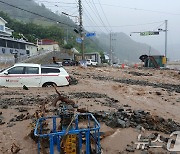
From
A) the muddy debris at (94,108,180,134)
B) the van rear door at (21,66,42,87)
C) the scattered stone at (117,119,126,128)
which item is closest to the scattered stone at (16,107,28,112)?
the muddy debris at (94,108,180,134)

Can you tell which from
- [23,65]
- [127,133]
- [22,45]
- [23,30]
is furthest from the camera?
[23,30]

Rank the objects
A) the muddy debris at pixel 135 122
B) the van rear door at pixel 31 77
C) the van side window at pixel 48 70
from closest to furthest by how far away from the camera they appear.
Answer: the muddy debris at pixel 135 122
the van rear door at pixel 31 77
the van side window at pixel 48 70

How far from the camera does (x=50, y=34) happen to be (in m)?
82.2

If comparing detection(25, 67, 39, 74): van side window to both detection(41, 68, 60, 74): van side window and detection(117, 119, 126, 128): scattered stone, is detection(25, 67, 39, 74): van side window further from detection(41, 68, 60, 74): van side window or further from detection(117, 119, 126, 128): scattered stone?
detection(117, 119, 126, 128): scattered stone

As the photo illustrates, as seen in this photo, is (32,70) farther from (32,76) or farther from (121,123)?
(121,123)

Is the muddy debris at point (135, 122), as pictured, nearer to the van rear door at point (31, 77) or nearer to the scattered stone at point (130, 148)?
the scattered stone at point (130, 148)

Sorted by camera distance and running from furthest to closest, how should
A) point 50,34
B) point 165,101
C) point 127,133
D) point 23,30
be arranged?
point 50,34 < point 23,30 < point 165,101 < point 127,133

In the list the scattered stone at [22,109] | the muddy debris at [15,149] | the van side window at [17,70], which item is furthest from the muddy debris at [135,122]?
the van side window at [17,70]

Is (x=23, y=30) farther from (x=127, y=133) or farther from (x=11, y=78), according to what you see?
(x=127, y=133)

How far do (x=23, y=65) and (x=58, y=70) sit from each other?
2.09 metres

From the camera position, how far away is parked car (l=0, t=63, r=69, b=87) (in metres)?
15.0

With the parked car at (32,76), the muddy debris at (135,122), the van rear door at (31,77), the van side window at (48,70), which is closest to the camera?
the muddy debris at (135,122)

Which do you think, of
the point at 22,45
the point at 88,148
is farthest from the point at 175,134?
the point at 22,45

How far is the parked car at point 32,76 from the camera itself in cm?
1503
